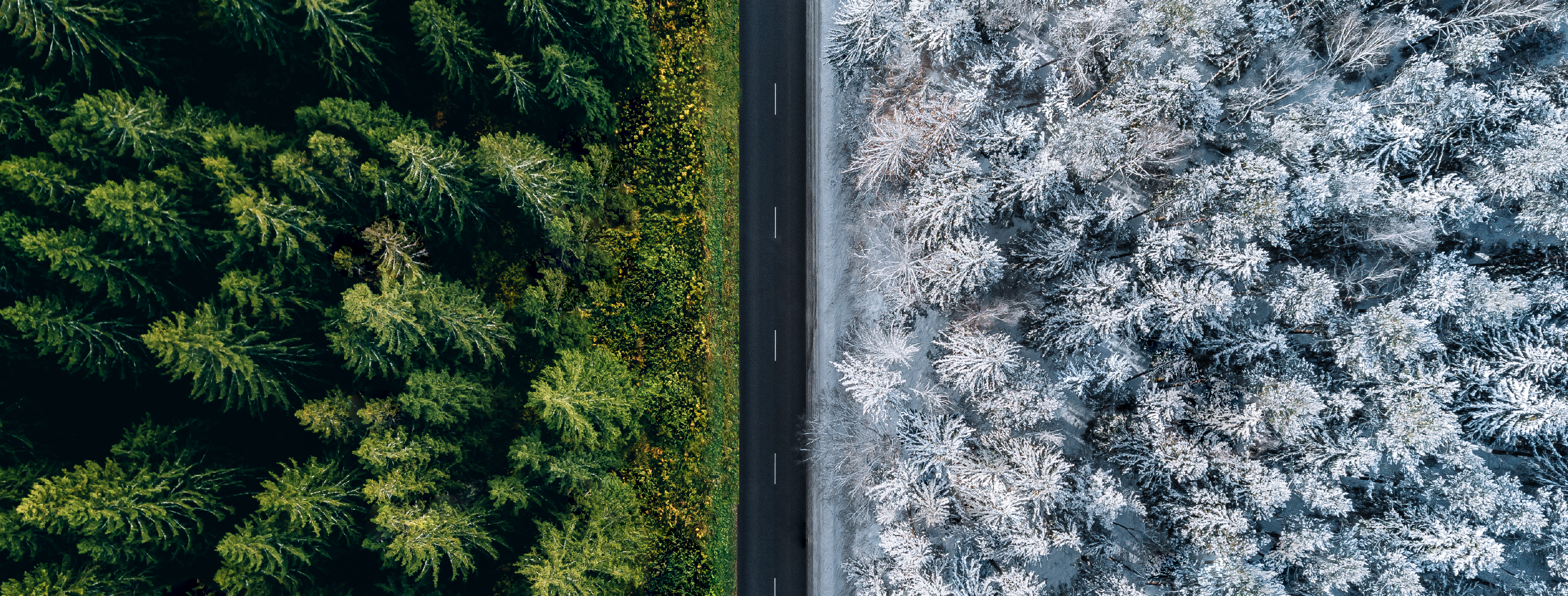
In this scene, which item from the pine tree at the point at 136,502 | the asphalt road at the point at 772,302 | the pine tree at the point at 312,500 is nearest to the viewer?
the pine tree at the point at 136,502

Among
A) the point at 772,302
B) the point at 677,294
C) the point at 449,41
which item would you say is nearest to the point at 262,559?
the point at 677,294

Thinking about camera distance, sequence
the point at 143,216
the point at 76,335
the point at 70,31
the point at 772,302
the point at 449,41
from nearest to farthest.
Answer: the point at 70,31, the point at 143,216, the point at 76,335, the point at 449,41, the point at 772,302

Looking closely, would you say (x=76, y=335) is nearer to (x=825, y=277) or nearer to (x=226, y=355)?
(x=226, y=355)

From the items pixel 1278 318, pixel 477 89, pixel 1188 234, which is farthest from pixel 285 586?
pixel 1278 318

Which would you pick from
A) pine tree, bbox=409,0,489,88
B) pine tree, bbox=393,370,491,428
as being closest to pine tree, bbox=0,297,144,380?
pine tree, bbox=393,370,491,428

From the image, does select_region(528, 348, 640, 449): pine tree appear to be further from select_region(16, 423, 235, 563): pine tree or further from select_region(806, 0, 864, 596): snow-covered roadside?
select_region(16, 423, 235, 563): pine tree

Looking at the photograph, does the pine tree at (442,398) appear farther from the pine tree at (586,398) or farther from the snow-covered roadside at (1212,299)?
the snow-covered roadside at (1212,299)

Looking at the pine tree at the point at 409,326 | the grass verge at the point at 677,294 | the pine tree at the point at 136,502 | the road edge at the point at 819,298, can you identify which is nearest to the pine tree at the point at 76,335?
the pine tree at the point at 136,502

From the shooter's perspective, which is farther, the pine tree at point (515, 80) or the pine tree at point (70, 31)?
the pine tree at point (515, 80)

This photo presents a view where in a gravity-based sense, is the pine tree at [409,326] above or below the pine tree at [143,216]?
below
